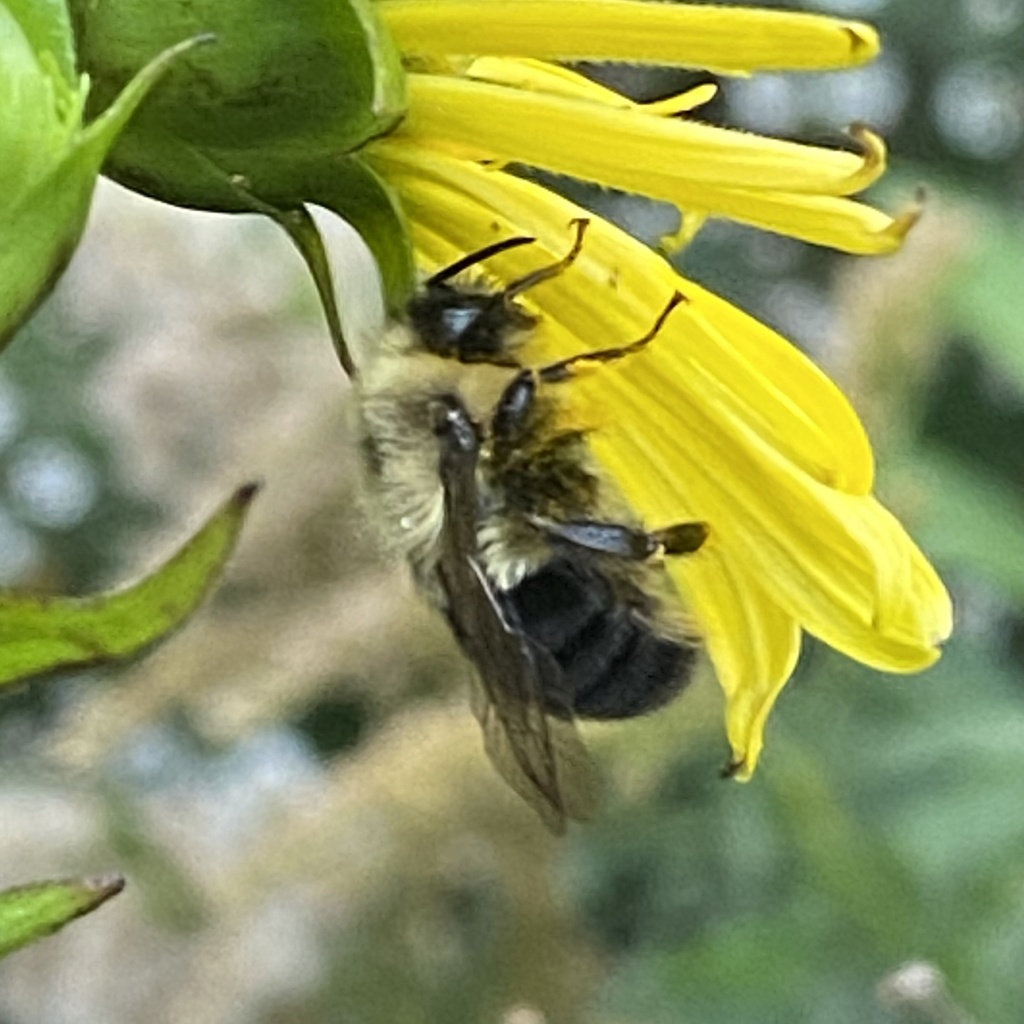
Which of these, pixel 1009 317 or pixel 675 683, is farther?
pixel 1009 317

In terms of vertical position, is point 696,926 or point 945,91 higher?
point 945,91

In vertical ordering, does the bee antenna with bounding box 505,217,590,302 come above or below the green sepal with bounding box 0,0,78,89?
below

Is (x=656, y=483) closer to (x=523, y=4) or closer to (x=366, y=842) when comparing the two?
(x=523, y=4)

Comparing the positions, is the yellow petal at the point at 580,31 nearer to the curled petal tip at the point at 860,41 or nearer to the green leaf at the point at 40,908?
the curled petal tip at the point at 860,41

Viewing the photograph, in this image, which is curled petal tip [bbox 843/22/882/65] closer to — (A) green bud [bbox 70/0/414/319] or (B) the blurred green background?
(A) green bud [bbox 70/0/414/319]

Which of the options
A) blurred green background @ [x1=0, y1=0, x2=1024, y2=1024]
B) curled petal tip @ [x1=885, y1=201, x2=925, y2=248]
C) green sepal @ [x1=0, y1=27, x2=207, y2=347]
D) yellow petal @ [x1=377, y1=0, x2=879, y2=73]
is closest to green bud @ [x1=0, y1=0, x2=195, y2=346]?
green sepal @ [x1=0, y1=27, x2=207, y2=347]

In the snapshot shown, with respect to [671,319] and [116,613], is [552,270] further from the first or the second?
[116,613]

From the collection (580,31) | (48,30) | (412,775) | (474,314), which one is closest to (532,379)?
(474,314)

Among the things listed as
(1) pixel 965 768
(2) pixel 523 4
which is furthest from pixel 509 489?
(1) pixel 965 768
